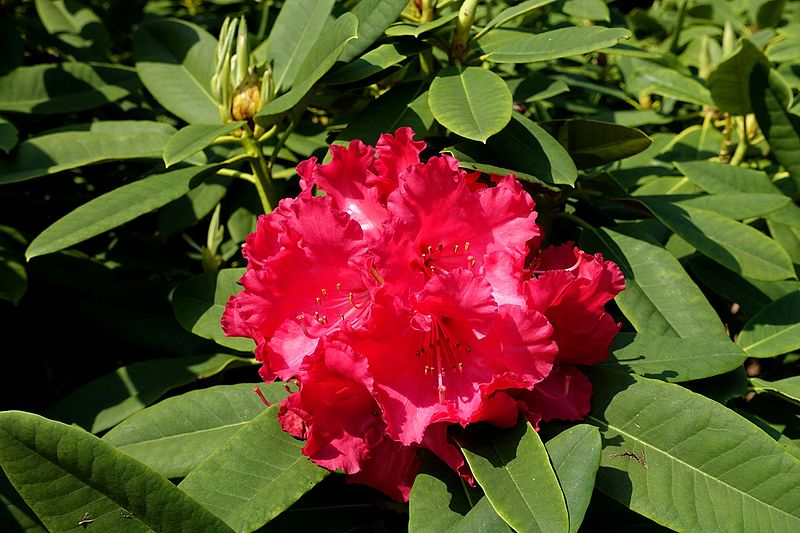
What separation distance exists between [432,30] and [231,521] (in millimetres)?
938

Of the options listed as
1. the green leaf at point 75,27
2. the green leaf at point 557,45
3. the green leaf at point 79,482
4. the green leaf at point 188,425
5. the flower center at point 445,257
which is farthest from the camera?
the green leaf at point 75,27

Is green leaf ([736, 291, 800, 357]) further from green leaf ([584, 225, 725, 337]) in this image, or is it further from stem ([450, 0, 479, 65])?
stem ([450, 0, 479, 65])

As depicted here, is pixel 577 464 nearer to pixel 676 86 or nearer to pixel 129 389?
pixel 129 389

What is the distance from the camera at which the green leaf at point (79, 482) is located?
0.86 m

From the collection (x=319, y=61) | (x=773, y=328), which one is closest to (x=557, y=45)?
(x=319, y=61)

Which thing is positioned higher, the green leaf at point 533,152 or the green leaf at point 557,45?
the green leaf at point 557,45

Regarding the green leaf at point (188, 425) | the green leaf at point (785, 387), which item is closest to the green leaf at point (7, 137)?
the green leaf at point (188, 425)

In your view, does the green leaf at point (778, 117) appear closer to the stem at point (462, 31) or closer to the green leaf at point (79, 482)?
the stem at point (462, 31)

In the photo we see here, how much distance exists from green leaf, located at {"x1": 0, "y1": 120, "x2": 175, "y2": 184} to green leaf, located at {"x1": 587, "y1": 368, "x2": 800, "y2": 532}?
1.05 meters

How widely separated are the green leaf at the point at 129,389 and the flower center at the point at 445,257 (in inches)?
21.0

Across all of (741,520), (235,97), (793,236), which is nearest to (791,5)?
(793,236)

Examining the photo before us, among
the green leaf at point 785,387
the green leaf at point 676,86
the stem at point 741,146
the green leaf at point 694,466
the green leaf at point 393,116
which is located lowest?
the green leaf at point 785,387

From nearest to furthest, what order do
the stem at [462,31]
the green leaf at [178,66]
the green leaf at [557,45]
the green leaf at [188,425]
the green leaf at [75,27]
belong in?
the green leaf at [188,425]
the green leaf at [557,45]
the stem at [462,31]
the green leaf at [178,66]
the green leaf at [75,27]

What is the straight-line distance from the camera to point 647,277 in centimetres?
136
